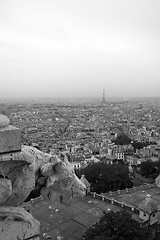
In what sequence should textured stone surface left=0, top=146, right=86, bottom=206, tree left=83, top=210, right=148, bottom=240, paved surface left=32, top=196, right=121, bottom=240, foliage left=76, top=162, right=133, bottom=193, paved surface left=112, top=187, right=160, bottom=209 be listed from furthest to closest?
1. foliage left=76, top=162, right=133, bottom=193
2. paved surface left=112, top=187, right=160, bottom=209
3. paved surface left=32, top=196, right=121, bottom=240
4. tree left=83, top=210, right=148, bottom=240
5. textured stone surface left=0, top=146, right=86, bottom=206

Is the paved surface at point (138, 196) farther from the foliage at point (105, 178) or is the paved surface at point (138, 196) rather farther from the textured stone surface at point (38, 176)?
the textured stone surface at point (38, 176)

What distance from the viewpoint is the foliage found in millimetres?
29062

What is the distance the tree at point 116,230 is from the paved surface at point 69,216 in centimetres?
247

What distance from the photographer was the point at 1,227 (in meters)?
2.58

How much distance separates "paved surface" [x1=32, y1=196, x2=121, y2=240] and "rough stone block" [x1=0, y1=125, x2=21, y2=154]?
1662 centimetres

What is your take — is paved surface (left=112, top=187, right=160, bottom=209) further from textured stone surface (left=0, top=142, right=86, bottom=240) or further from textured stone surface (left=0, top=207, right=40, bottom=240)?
textured stone surface (left=0, top=207, right=40, bottom=240)

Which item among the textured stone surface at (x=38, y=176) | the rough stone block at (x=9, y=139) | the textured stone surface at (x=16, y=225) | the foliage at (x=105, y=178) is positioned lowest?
the foliage at (x=105, y=178)

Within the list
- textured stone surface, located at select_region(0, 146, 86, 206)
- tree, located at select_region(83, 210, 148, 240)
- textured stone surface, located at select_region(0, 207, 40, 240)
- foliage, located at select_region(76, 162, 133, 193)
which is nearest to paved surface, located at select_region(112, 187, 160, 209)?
foliage, located at select_region(76, 162, 133, 193)

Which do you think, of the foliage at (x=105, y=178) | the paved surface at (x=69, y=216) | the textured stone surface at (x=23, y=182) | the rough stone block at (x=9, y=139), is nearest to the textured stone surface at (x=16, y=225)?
the textured stone surface at (x=23, y=182)

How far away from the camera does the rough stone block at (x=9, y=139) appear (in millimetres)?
2521

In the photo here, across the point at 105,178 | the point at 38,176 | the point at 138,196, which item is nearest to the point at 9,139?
the point at 38,176

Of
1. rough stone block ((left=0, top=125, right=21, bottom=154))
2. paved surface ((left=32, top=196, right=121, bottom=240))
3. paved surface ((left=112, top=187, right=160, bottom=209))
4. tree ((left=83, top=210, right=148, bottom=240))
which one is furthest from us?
paved surface ((left=112, top=187, right=160, bottom=209))

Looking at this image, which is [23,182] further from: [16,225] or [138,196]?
[138,196]

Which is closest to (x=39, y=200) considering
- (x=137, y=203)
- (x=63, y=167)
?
(x=137, y=203)
